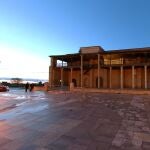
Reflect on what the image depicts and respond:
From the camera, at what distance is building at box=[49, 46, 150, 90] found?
100 feet

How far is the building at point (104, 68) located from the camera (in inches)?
1204

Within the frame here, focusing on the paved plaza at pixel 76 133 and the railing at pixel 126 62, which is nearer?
the paved plaza at pixel 76 133

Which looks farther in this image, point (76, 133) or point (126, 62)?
point (126, 62)

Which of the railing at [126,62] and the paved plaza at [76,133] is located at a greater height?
the railing at [126,62]

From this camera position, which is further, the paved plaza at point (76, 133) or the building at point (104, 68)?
the building at point (104, 68)

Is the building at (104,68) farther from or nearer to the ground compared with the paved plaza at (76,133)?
farther from the ground

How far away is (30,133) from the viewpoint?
19.8 feet

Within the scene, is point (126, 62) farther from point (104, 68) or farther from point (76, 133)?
point (76, 133)

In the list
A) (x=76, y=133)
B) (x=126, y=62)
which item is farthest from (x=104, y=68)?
(x=76, y=133)

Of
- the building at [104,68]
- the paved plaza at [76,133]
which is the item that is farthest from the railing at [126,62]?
the paved plaza at [76,133]

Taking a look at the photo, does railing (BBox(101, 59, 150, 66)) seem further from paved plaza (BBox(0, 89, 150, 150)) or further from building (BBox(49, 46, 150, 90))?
paved plaza (BBox(0, 89, 150, 150))

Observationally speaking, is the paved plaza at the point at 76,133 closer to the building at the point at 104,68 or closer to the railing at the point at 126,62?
the building at the point at 104,68

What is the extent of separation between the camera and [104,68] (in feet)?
110

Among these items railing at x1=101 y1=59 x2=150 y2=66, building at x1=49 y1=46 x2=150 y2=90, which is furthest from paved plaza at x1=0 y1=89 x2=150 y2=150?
railing at x1=101 y1=59 x2=150 y2=66
